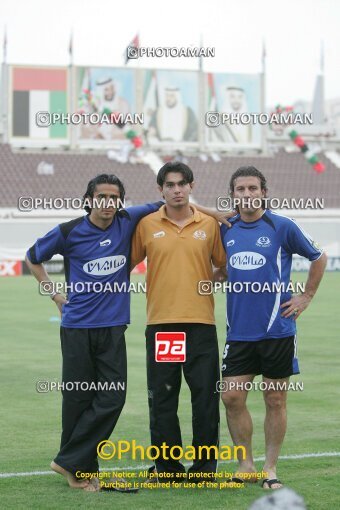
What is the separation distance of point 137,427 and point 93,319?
8.23 ft

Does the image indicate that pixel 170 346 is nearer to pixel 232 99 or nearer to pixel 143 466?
pixel 143 466

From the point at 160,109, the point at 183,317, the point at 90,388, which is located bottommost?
the point at 90,388

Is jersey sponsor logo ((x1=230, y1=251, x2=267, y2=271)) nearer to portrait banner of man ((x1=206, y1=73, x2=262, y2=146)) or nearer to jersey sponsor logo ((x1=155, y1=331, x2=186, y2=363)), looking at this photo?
jersey sponsor logo ((x1=155, y1=331, x2=186, y2=363))

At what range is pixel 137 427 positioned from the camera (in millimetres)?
8414

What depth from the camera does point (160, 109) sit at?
46562 millimetres

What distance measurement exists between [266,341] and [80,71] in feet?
132

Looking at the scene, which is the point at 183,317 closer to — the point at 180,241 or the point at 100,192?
the point at 180,241

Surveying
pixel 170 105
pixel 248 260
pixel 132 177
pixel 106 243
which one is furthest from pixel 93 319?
pixel 170 105

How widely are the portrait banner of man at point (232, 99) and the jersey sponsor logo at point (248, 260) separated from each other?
41.1m

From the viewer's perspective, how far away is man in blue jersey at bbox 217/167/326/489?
608 cm

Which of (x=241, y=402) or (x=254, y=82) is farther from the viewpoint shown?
(x=254, y=82)

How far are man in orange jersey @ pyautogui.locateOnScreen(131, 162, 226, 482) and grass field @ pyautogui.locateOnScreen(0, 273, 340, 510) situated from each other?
0.40 meters

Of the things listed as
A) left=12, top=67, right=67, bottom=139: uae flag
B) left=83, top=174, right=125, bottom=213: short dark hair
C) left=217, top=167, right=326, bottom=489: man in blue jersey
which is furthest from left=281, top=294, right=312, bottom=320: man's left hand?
left=12, top=67, right=67, bottom=139: uae flag

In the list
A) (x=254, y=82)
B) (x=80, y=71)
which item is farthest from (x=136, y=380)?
(x=254, y=82)
